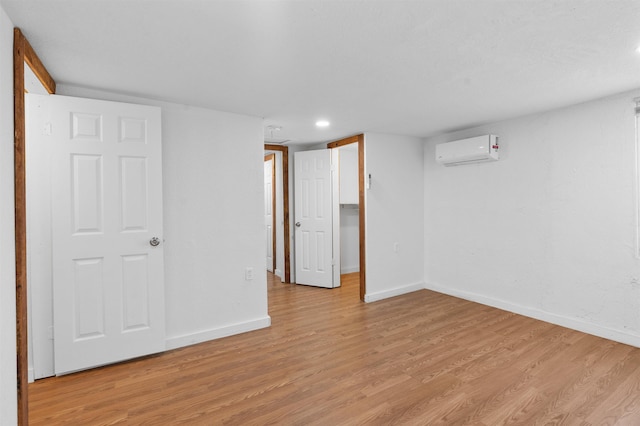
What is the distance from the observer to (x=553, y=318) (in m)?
3.30

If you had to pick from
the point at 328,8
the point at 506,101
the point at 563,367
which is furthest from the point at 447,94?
the point at 563,367

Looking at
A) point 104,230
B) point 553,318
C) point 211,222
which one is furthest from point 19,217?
point 553,318

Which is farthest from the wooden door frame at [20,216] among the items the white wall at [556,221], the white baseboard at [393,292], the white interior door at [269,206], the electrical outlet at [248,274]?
the white wall at [556,221]

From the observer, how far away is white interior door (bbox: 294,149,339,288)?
189 inches

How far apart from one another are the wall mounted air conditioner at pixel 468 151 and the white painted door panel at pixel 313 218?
1.59 m

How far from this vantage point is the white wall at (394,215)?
421 centimetres

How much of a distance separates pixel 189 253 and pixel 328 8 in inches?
91.2

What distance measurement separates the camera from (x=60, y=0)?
144cm

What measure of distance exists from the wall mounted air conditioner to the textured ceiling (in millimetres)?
667

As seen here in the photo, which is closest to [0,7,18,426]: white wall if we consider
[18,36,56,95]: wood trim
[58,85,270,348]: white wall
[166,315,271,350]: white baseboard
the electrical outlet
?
[18,36,56,95]: wood trim

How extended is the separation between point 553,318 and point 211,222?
3.57 m

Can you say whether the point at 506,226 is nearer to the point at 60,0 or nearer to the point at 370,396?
the point at 370,396

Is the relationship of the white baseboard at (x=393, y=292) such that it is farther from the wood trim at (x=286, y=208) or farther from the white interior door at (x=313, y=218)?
the wood trim at (x=286, y=208)

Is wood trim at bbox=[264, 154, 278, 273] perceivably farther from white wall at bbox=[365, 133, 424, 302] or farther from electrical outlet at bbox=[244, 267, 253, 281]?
electrical outlet at bbox=[244, 267, 253, 281]
